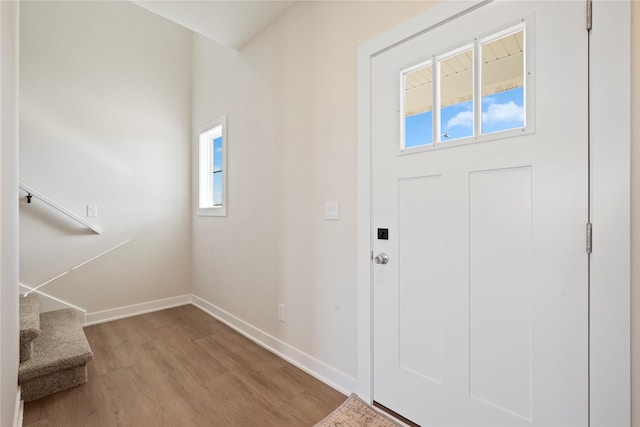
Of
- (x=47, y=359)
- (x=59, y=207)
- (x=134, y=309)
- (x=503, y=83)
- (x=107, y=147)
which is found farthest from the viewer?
(x=134, y=309)

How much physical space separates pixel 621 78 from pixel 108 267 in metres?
3.98

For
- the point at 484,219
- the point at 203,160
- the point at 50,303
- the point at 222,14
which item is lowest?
the point at 50,303

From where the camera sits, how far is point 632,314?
0.94 meters

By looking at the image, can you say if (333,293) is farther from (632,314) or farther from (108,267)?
(108,267)

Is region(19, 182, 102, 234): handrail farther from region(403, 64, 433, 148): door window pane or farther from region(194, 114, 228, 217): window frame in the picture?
region(403, 64, 433, 148): door window pane

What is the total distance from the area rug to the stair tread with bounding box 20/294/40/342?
1.91 metres

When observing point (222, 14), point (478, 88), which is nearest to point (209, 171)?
point (222, 14)

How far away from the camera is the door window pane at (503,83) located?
46.3 inches

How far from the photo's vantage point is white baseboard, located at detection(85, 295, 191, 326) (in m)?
2.96

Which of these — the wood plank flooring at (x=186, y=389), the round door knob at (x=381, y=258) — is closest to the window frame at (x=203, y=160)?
the wood plank flooring at (x=186, y=389)

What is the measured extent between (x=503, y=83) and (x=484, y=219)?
23.0 inches

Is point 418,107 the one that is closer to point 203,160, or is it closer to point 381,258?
point 381,258

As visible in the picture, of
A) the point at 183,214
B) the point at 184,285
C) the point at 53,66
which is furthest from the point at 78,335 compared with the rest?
the point at 53,66

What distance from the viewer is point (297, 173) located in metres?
2.15
